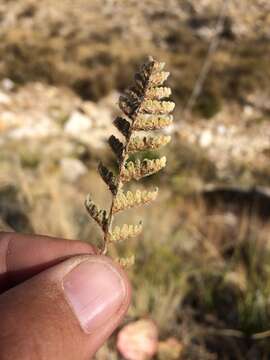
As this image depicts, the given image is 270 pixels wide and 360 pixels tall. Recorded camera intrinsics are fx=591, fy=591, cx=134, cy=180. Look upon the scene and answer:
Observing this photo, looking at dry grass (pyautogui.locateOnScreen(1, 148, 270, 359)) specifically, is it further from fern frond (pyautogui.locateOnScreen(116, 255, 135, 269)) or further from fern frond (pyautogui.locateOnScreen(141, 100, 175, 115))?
fern frond (pyautogui.locateOnScreen(141, 100, 175, 115))

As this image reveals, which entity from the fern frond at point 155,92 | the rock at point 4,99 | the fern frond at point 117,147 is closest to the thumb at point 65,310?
the fern frond at point 117,147

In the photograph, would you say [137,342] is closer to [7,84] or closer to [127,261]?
[127,261]

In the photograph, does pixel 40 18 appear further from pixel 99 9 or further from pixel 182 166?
pixel 182 166

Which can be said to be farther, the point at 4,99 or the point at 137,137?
the point at 4,99

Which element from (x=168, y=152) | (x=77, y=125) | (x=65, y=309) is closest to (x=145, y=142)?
(x=65, y=309)

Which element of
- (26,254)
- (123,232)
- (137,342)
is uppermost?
(123,232)

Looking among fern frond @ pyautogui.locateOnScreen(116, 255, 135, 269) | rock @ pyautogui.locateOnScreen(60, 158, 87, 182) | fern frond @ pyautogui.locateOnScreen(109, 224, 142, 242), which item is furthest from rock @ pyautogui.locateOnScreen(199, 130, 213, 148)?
fern frond @ pyautogui.locateOnScreen(109, 224, 142, 242)

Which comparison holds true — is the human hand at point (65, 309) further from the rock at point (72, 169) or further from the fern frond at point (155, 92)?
the rock at point (72, 169)
